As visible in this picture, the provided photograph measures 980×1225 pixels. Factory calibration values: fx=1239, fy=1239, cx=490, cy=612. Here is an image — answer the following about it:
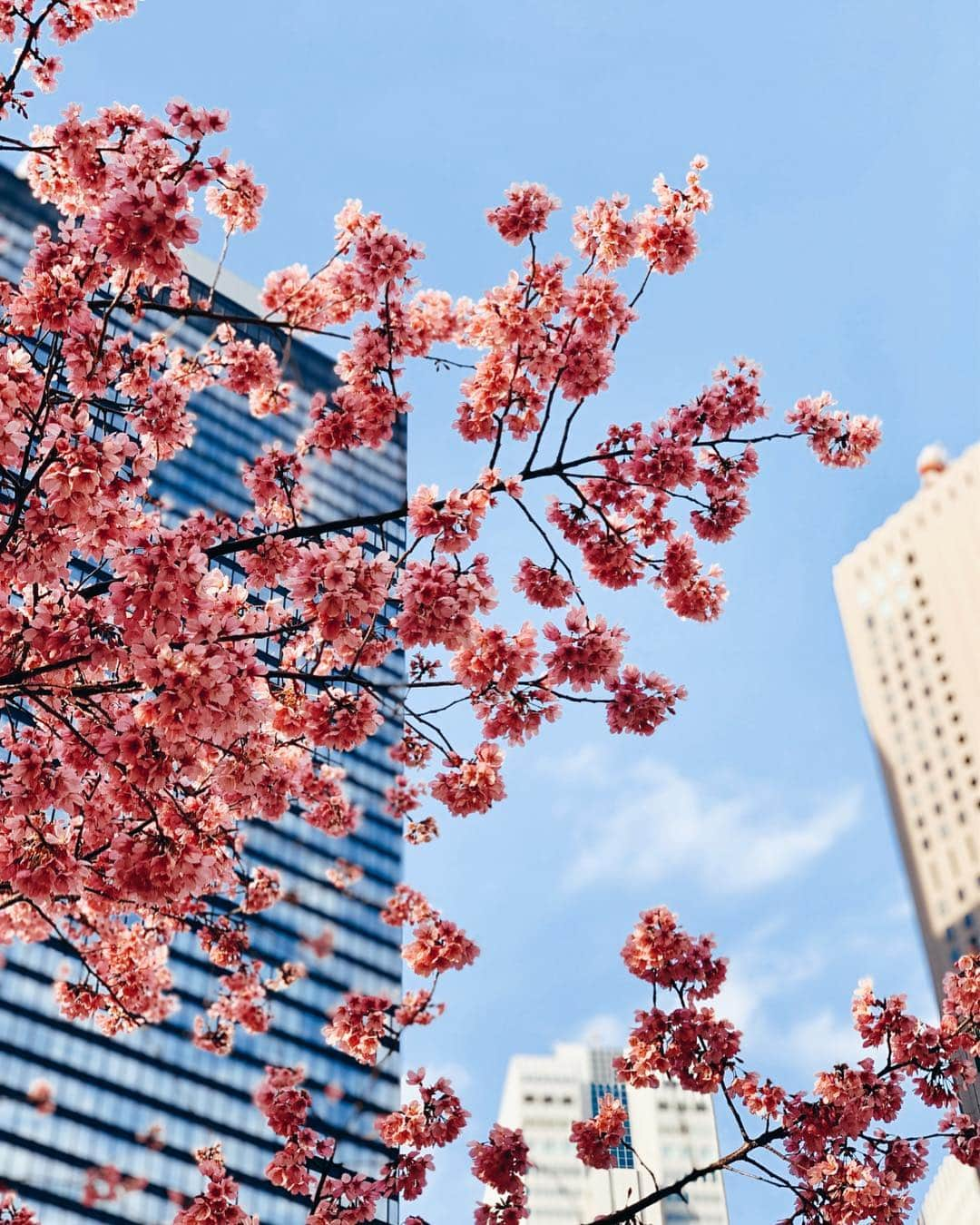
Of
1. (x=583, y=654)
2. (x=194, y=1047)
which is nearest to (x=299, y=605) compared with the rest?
(x=583, y=654)

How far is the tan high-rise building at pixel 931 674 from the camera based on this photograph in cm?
9800

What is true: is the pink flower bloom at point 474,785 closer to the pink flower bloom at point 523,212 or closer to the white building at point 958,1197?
the pink flower bloom at point 523,212

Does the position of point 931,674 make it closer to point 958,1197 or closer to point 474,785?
point 958,1197

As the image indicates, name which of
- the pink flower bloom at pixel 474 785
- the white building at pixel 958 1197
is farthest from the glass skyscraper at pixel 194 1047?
the pink flower bloom at pixel 474 785

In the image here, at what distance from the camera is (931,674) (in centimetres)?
10912

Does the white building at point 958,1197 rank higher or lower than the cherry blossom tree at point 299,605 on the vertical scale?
higher

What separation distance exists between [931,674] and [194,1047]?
68547 millimetres

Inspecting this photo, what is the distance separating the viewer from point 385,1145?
26.8 feet

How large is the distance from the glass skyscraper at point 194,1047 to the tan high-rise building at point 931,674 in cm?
4340

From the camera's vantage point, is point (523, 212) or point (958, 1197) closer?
point (523, 212)

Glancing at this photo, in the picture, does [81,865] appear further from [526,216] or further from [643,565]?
[526,216]

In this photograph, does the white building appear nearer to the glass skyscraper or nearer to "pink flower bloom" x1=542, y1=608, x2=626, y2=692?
the glass skyscraper

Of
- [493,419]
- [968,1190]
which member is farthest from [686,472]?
[968,1190]

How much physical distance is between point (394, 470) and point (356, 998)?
302 ft
